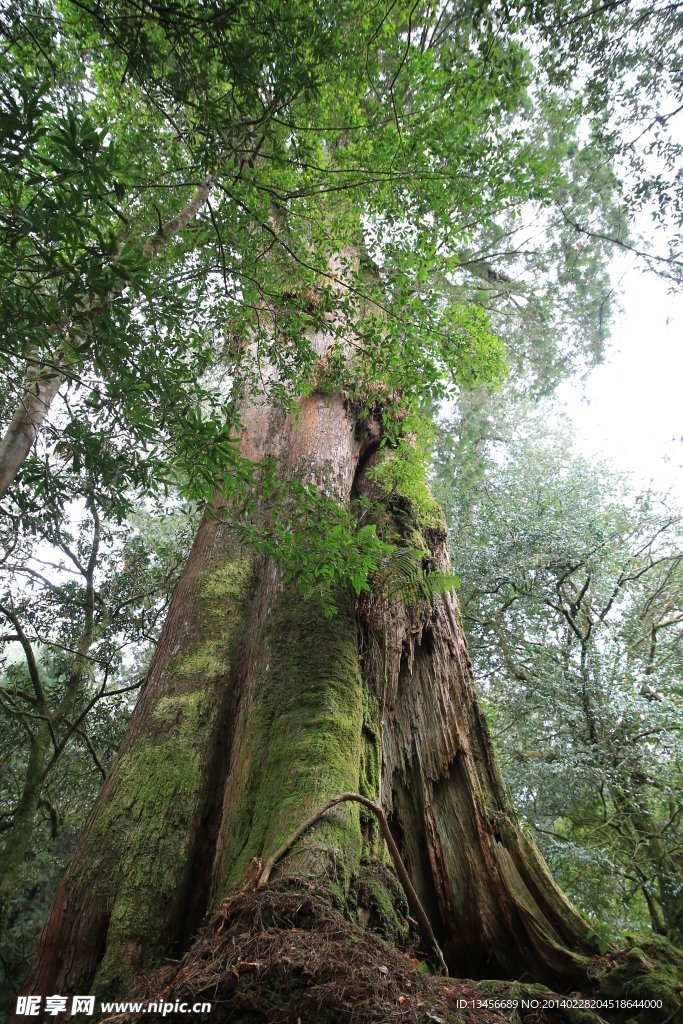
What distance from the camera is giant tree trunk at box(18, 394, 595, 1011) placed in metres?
2.68

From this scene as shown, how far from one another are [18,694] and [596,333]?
12.8m

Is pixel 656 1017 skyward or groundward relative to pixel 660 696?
groundward

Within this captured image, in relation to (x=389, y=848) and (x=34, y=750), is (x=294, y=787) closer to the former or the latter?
(x=389, y=848)

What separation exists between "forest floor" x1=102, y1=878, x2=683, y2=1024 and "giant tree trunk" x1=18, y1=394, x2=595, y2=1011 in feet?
0.89

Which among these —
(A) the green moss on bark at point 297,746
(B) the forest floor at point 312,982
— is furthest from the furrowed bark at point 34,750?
(B) the forest floor at point 312,982

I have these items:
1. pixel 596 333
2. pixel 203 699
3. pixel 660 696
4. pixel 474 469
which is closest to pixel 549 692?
pixel 660 696

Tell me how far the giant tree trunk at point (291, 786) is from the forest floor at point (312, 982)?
0.89 feet

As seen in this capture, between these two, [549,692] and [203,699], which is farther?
[549,692]

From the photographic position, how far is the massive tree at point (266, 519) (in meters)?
2.56

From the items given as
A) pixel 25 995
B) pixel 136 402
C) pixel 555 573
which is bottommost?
pixel 25 995

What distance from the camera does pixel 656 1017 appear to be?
2156mm

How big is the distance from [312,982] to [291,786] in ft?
3.41

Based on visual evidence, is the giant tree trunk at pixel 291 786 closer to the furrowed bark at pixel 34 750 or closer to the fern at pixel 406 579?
the fern at pixel 406 579

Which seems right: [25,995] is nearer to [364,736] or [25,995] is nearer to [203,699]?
[203,699]
